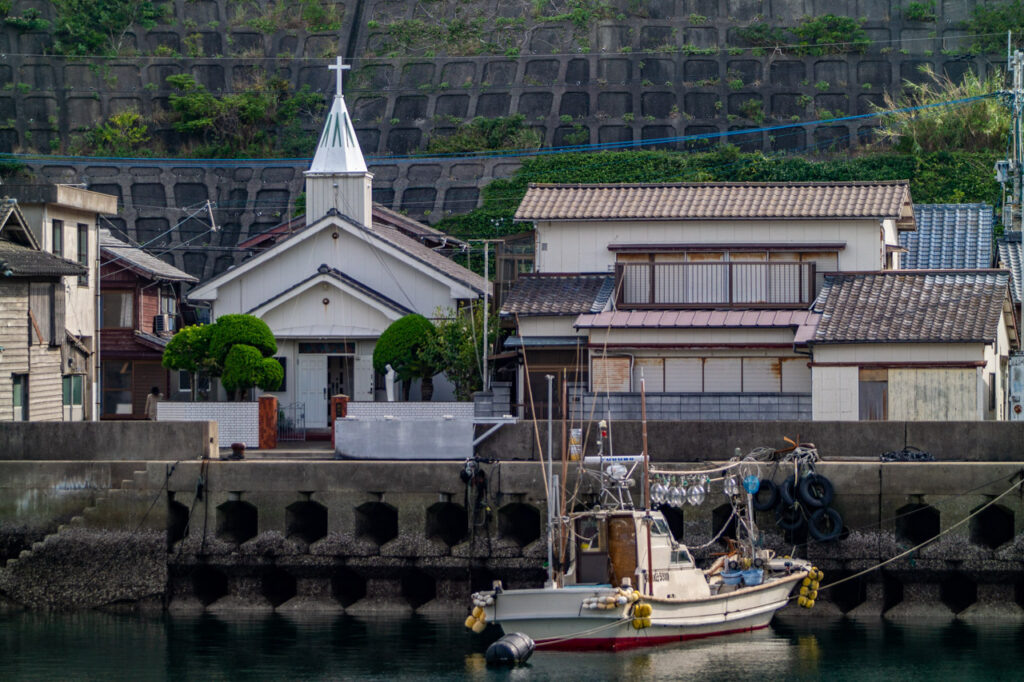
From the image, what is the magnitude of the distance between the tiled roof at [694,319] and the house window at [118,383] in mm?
17288

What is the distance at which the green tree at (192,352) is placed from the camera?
3953cm

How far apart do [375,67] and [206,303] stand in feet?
85.2

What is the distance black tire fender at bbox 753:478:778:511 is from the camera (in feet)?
97.8

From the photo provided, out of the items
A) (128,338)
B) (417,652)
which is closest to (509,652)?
(417,652)

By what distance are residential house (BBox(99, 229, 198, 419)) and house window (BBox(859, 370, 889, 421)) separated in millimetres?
21725

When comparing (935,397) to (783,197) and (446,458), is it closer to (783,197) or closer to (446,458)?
(783,197)

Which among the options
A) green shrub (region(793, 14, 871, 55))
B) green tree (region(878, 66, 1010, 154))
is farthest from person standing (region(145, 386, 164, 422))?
green shrub (region(793, 14, 871, 55))

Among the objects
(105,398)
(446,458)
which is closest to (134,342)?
(105,398)

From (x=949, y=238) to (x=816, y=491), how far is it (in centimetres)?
1923

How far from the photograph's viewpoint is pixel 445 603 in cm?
3036

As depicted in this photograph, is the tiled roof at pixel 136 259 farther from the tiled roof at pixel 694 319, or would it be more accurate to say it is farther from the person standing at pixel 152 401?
the tiled roof at pixel 694 319

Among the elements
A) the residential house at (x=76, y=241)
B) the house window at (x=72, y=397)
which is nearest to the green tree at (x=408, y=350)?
the house window at (x=72, y=397)

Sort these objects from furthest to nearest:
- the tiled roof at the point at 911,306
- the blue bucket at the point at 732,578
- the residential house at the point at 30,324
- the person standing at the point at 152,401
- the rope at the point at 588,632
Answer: the person standing at the point at 152,401 → the residential house at the point at 30,324 → the tiled roof at the point at 911,306 → the blue bucket at the point at 732,578 → the rope at the point at 588,632

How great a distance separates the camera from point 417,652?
26422mm
